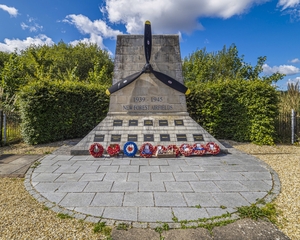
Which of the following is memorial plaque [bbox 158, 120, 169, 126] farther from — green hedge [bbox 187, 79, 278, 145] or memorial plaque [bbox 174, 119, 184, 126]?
green hedge [bbox 187, 79, 278, 145]

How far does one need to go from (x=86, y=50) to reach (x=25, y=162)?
24357mm

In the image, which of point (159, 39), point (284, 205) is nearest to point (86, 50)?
point (159, 39)

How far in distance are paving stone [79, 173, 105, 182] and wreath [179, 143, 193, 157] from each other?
2.84m

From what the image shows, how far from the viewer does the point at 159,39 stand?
9.12m

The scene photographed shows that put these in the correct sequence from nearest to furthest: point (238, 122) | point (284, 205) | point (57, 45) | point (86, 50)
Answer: point (284, 205) < point (238, 122) < point (86, 50) < point (57, 45)

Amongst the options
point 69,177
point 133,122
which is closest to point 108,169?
point 69,177

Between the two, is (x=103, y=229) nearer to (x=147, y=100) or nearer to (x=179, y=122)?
(x=179, y=122)

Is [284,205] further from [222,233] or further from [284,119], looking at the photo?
[284,119]

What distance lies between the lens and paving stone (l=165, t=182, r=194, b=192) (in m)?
3.73

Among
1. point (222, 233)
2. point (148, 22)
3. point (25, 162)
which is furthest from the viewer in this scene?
point (148, 22)

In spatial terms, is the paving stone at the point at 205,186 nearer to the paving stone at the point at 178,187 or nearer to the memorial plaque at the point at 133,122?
the paving stone at the point at 178,187

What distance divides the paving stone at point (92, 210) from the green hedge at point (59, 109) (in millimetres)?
6236

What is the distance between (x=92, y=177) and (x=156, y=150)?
2.45m

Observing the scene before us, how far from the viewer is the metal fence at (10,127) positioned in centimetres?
809
